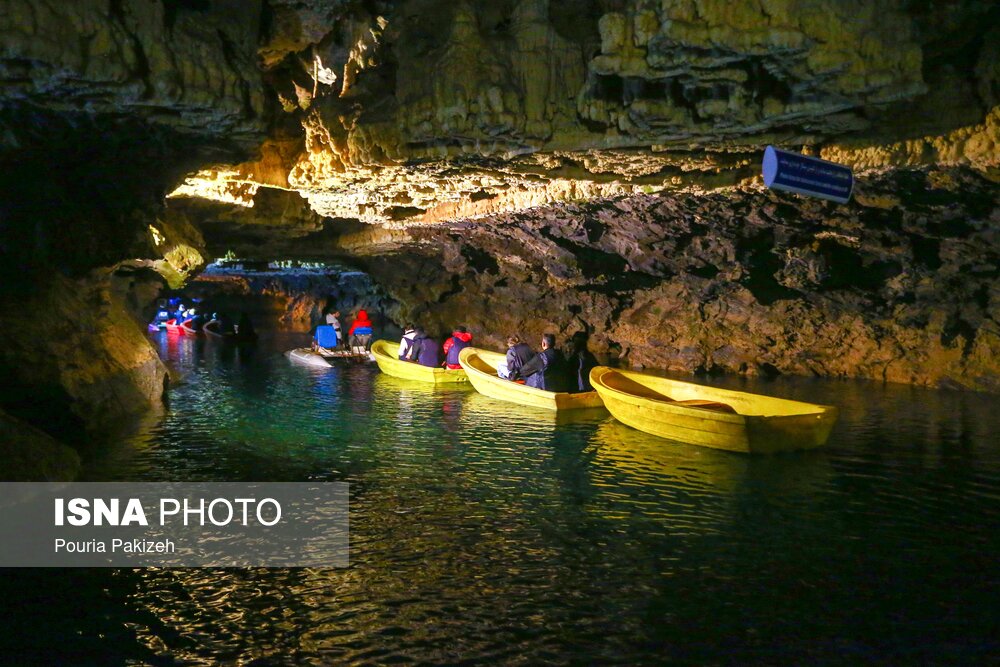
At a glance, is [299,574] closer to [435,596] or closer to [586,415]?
[435,596]

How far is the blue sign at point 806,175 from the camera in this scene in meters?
6.75

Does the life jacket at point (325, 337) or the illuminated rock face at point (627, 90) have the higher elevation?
the illuminated rock face at point (627, 90)

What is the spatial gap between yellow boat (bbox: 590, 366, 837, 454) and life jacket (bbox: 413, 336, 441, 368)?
5093mm

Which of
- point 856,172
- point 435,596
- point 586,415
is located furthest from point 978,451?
point 435,596

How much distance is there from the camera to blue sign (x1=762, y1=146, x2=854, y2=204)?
22.1ft

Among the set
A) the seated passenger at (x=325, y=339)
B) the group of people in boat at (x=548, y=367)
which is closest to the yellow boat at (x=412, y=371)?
the group of people in boat at (x=548, y=367)

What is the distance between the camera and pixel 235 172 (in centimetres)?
1212

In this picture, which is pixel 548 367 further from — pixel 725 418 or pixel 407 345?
pixel 407 345

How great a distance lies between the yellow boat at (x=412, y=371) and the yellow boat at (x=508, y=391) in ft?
1.95

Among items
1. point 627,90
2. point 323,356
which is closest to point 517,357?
point 627,90

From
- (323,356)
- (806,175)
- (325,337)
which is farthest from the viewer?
(325,337)

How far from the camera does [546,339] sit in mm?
12711

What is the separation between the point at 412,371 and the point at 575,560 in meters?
10.7

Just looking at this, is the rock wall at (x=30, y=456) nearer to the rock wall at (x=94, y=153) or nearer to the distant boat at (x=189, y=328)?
the rock wall at (x=94, y=153)
